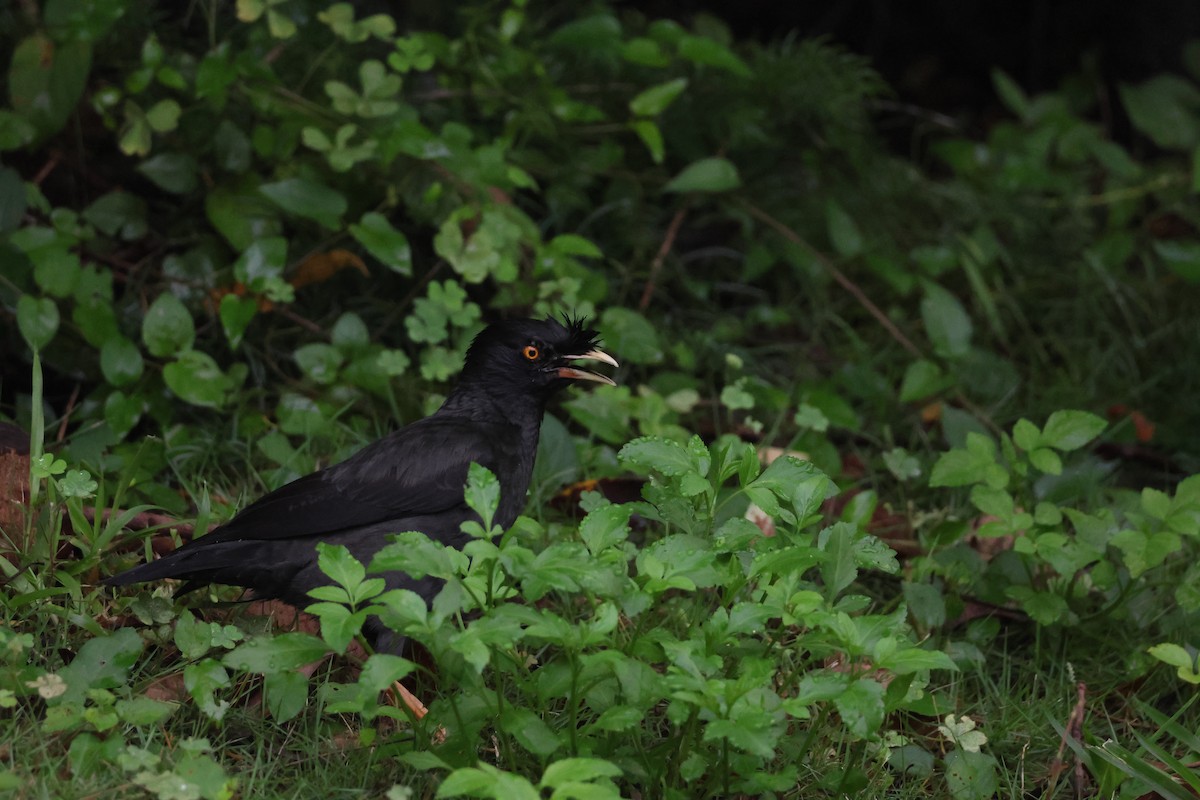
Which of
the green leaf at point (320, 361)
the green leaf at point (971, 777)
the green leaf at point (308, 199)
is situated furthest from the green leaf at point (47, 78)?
the green leaf at point (971, 777)

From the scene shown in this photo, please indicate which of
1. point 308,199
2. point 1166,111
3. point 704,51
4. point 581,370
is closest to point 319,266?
point 308,199

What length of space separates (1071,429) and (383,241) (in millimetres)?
2233

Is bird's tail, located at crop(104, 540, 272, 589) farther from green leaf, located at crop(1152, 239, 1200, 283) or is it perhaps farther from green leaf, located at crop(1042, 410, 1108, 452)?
green leaf, located at crop(1152, 239, 1200, 283)

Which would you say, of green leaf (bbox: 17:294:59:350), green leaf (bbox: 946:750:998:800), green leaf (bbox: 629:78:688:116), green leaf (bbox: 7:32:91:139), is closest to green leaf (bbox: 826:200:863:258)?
green leaf (bbox: 629:78:688:116)

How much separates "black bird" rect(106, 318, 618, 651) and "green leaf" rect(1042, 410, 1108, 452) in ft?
4.09

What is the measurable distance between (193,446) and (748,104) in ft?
9.40

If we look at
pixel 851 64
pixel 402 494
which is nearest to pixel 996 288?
pixel 851 64

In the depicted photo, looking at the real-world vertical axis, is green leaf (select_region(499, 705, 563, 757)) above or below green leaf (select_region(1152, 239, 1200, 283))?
above

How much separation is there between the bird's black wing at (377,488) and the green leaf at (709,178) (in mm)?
1773

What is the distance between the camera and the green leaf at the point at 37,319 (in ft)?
13.0

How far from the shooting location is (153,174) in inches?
180

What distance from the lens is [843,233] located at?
212 inches

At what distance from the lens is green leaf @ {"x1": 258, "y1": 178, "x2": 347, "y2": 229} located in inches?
173

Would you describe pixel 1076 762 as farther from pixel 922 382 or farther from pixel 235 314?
pixel 235 314
